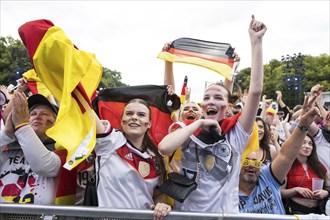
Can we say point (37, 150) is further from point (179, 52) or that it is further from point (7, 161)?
point (179, 52)

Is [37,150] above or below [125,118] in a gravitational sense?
below

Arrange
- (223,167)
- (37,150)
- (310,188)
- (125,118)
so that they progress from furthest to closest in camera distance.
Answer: (310,188) < (125,118) < (223,167) < (37,150)

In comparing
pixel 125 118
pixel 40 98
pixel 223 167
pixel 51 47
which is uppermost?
pixel 51 47

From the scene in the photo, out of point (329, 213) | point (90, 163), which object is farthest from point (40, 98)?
point (329, 213)

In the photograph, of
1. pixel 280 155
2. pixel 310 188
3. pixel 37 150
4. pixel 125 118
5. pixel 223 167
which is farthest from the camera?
pixel 310 188

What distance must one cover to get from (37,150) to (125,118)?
0.76 metres

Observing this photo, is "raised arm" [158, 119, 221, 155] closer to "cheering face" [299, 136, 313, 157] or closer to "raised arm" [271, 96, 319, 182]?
"raised arm" [271, 96, 319, 182]

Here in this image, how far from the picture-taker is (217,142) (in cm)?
283

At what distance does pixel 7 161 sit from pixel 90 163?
28.0 inches

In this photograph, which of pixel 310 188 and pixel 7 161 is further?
pixel 310 188

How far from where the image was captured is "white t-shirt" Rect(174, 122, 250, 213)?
271cm

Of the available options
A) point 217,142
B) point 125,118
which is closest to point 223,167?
point 217,142

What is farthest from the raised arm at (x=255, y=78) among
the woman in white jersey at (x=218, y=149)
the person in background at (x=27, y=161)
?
the person in background at (x=27, y=161)

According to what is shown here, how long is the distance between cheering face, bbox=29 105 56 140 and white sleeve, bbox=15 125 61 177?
1.52 ft
